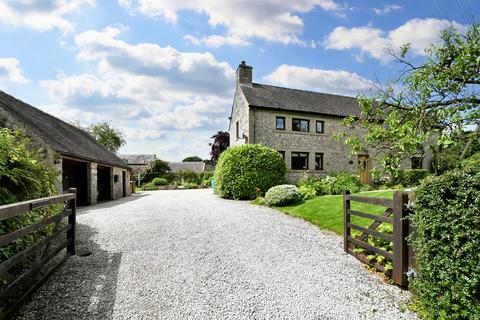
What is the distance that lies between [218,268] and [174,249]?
1.44 m

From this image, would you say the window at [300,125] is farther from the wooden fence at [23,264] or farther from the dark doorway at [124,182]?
the wooden fence at [23,264]

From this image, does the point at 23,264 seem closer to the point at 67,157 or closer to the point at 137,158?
the point at 67,157

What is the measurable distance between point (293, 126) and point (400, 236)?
16.0 metres

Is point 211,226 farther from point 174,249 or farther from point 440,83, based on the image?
point 440,83

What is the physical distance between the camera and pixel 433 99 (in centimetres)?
568

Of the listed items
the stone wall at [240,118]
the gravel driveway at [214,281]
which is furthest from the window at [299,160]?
the gravel driveway at [214,281]

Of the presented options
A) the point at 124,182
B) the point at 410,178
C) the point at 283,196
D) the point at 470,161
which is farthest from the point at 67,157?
the point at 410,178

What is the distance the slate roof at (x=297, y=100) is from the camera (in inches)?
751

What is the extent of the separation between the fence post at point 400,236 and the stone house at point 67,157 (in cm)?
622

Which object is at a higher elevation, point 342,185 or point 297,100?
point 297,100

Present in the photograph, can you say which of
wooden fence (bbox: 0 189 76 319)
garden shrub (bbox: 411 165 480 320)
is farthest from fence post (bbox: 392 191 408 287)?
wooden fence (bbox: 0 189 76 319)

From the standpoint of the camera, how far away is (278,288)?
157 inches

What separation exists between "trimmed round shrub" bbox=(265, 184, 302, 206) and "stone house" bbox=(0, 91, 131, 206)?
26.0 feet

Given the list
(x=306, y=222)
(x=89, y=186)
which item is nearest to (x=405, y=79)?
(x=306, y=222)
